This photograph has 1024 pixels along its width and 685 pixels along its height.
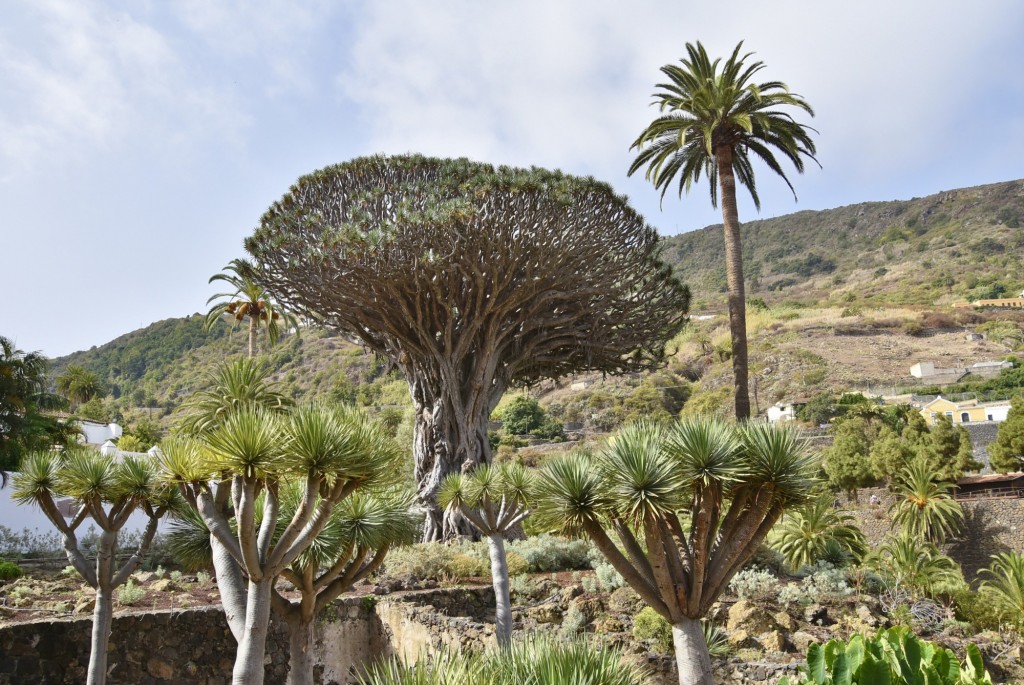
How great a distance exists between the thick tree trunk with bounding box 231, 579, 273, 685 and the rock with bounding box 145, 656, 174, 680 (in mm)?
5467

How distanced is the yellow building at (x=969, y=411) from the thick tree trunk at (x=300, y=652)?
58.0m

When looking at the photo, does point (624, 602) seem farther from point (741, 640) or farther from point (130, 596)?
point (130, 596)

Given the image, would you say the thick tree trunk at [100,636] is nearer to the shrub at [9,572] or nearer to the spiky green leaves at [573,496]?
the spiky green leaves at [573,496]

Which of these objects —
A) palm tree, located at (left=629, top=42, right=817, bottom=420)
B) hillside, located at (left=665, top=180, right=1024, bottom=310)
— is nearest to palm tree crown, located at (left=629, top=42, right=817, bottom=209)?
palm tree, located at (left=629, top=42, right=817, bottom=420)

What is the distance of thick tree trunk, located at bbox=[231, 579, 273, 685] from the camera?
6.60 metres

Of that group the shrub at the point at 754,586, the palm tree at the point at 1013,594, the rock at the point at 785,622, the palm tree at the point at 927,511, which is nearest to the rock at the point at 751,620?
the rock at the point at 785,622

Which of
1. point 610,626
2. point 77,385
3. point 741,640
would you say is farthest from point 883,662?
point 77,385

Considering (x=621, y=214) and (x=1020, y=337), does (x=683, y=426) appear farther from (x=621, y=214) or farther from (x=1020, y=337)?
(x=1020, y=337)

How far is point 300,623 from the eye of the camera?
27.9 ft

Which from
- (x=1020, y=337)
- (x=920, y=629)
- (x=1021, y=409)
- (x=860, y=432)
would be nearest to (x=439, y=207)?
(x=920, y=629)

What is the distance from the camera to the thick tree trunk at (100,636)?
9.62 m

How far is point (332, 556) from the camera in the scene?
9211 mm

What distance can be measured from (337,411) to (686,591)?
4049mm

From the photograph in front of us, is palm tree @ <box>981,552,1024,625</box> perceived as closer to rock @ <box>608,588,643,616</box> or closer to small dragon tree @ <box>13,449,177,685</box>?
rock @ <box>608,588,643,616</box>
